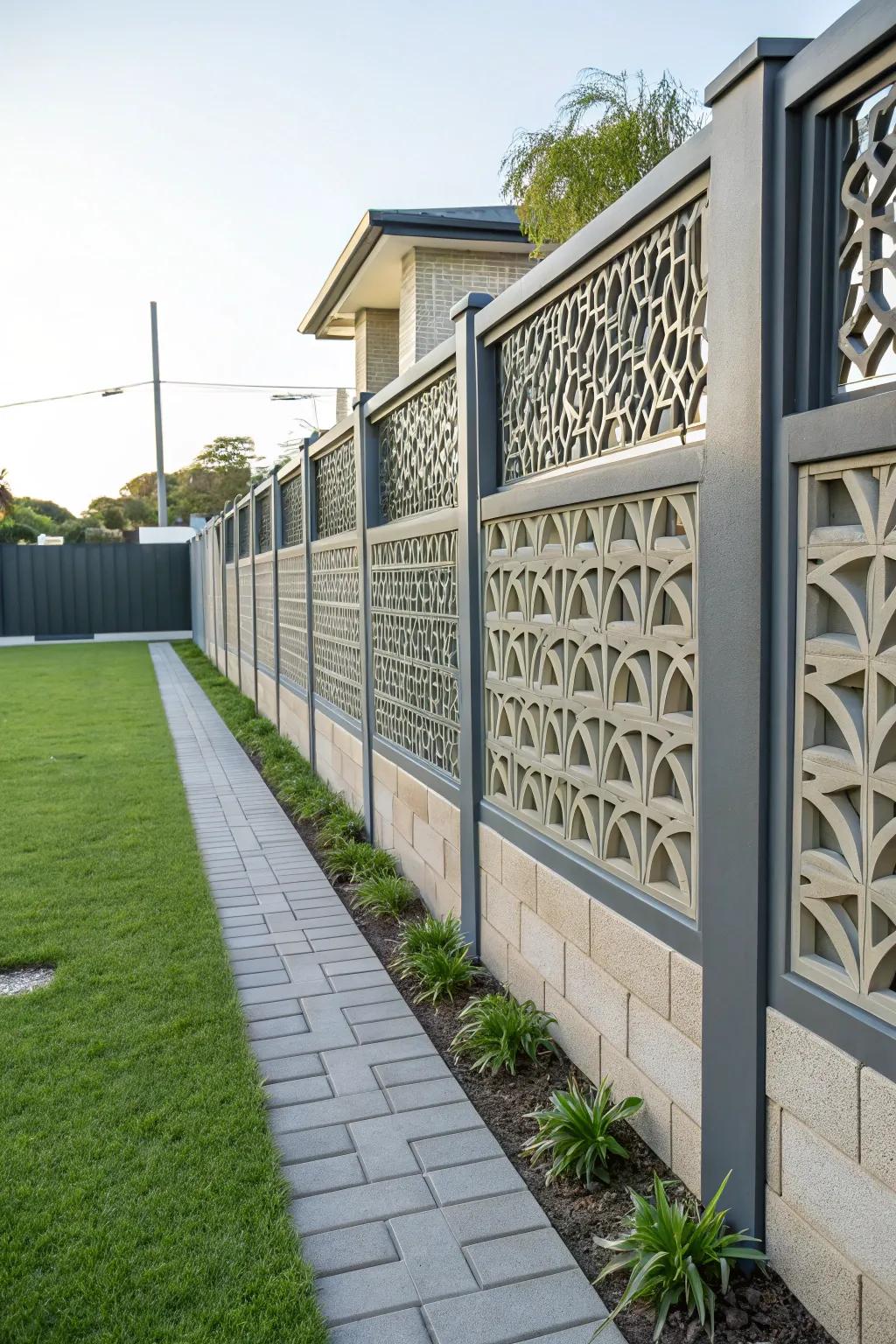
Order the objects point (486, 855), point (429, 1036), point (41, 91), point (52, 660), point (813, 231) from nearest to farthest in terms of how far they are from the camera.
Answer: point (813, 231) → point (429, 1036) → point (486, 855) → point (41, 91) → point (52, 660)

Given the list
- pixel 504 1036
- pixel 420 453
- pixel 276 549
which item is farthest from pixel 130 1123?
pixel 276 549

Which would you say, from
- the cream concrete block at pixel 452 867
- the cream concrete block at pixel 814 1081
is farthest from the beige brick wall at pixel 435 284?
the cream concrete block at pixel 814 1081

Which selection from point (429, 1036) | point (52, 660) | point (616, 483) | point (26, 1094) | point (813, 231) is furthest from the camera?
point (52, 660)

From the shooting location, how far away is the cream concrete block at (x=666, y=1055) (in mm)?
2547

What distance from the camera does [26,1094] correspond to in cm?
321

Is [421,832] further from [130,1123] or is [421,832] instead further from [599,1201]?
[599,1201]

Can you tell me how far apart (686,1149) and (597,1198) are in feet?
0.89

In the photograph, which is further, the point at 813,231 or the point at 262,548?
the point at 262,548

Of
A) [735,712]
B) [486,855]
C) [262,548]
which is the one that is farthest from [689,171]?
[262,548]

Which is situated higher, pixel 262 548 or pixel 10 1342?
pixel 262 548

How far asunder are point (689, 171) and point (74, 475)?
68.2 meters

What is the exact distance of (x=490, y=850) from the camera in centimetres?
407

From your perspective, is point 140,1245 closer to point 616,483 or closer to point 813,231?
point 616,483

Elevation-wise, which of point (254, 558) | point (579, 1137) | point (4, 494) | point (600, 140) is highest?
point (600, 140)
